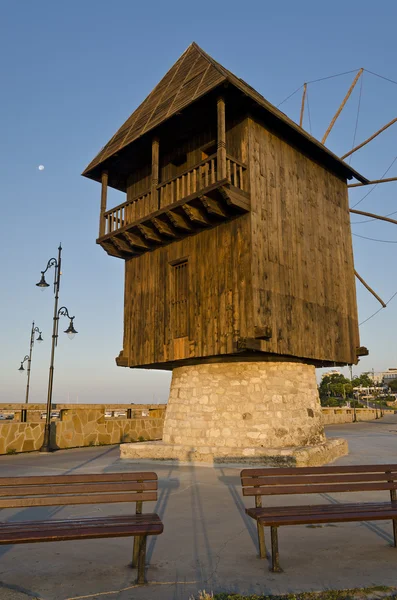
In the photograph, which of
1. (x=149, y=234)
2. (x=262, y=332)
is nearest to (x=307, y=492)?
(x=262, y=332)

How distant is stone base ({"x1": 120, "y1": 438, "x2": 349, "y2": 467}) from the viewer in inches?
439

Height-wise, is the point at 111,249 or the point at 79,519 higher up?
the point at 111,249

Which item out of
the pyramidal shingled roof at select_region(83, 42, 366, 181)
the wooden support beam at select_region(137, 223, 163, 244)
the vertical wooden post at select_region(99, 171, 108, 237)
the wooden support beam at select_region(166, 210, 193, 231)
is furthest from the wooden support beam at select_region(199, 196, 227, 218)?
the vertical wooden post at select_region(99, 171, 108, 237)

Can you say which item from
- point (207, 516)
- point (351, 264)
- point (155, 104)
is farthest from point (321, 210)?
point (207, 516)

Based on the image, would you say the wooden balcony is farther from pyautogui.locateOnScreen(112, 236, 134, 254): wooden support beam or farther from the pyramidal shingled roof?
the pyramidal shingled roof

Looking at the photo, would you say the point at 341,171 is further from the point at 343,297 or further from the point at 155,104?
the point at 155,104

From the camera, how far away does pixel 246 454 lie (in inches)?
461

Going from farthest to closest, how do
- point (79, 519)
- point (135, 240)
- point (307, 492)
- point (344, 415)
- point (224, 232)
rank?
point (344, 415) → point (135, 240) → point (224, 232) → point (307, 492) → point (79, 519)

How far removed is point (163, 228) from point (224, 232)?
1844mm

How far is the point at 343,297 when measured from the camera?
15.4 metres

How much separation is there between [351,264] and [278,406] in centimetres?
628

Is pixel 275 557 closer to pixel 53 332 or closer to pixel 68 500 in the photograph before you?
pixel 68 500

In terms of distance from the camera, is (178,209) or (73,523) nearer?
(73,523)

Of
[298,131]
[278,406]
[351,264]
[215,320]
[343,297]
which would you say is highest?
[298,131]
